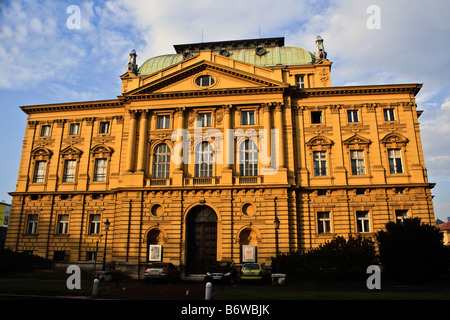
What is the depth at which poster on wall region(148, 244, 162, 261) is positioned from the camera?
3488 cm

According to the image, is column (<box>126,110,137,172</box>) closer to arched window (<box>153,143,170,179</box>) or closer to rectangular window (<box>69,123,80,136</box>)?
arched window (<box>153,143,170,179</box>)

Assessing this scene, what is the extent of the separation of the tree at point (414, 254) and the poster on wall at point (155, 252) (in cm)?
2088

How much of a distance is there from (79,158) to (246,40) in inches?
1034

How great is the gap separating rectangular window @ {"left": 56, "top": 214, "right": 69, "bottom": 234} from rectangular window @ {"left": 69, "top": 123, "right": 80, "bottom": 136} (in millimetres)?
10017

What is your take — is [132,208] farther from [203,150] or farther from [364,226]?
[364,226]

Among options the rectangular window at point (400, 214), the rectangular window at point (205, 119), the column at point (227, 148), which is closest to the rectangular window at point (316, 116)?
the column at point (227, 148)

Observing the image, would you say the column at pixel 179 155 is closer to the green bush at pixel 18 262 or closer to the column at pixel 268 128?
the column at pixel 268 128

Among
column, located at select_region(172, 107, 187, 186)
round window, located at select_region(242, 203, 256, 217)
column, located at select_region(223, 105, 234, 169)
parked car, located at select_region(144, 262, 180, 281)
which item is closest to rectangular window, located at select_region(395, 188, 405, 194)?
round window, located at select_region(242, 203, 256, 217)

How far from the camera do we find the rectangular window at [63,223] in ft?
128

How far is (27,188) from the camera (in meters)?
40.9

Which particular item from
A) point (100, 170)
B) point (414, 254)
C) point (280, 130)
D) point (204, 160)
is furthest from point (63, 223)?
point (414, 254)

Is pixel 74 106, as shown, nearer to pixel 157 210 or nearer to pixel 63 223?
pixel 63 223
